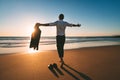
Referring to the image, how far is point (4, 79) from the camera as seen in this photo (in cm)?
555

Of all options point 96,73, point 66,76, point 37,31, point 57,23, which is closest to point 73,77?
point 66,76

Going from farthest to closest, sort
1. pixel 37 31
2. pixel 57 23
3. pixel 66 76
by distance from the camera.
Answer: pixel 37 31 → pixel 57 23 → pixel 66 76

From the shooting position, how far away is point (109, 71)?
634 centimetres

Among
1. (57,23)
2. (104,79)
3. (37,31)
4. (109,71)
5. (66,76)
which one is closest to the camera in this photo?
(104,79)

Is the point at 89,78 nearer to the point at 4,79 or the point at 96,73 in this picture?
the point at 96,73

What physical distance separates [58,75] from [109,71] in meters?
1.72

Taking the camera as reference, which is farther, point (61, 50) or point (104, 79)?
point (61, 50)

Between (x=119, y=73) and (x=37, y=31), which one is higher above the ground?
(x=37, y=31)

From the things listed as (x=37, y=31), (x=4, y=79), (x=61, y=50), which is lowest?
(x=4, y=79)

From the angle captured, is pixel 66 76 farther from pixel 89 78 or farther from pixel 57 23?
pixel 57 23

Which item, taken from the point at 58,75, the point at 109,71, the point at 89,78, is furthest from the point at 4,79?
the point at 109,71

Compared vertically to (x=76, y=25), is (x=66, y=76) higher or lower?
lower

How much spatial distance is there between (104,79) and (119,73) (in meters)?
0.91

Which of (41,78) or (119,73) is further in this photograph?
(119,73)
